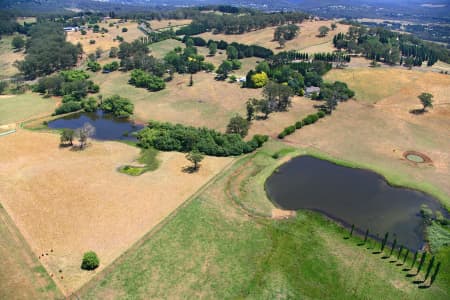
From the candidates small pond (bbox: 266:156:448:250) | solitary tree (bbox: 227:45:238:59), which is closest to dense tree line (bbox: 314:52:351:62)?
solitary tree (bbox: 227:45:238:59)

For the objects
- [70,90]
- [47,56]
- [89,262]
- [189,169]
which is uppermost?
[47,56]

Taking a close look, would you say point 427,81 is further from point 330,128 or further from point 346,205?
point 346,205

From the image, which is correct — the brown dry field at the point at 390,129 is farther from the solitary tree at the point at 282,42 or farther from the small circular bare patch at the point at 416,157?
the solitary tree at the point at 282,42

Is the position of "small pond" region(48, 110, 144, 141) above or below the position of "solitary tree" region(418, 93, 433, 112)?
below

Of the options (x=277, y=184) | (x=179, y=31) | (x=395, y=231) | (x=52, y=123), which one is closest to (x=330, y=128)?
(x=277, y=184)

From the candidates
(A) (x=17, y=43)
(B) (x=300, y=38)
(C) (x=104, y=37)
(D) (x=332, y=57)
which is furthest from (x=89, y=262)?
(C) (x=104, y=37)

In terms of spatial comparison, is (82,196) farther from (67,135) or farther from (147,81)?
(147,81)

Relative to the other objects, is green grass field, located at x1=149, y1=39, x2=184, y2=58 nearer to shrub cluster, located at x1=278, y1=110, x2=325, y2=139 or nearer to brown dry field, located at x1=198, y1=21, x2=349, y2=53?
brown dry field, located at x1=198, y1=21, x2=349, y2=53
